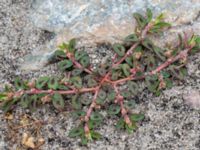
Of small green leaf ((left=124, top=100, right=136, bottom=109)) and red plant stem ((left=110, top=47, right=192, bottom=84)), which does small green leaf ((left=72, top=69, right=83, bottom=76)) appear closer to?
red plant stem ((left=110, top=47, right=192, bottom=84))

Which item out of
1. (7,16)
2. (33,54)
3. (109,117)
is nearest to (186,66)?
(109,117)

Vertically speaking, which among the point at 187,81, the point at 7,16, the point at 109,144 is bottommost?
the point at 109,144

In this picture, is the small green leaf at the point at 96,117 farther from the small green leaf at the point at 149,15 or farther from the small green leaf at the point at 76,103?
the small green leaf at the point at 149,15

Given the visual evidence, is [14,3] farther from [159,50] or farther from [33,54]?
[159,50]

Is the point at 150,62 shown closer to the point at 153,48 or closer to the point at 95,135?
the point at 153,48

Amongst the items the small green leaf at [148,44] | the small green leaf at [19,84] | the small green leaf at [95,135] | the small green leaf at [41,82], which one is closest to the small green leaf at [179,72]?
the small green leaf at [148,44]

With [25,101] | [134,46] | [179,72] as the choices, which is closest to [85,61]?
[134,46]

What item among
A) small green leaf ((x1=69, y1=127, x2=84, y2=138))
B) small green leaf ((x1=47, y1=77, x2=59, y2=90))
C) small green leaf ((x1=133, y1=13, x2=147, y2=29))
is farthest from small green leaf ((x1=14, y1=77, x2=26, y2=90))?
small green leaf ((x1=133, y1=13, x2=147, y2=29))
